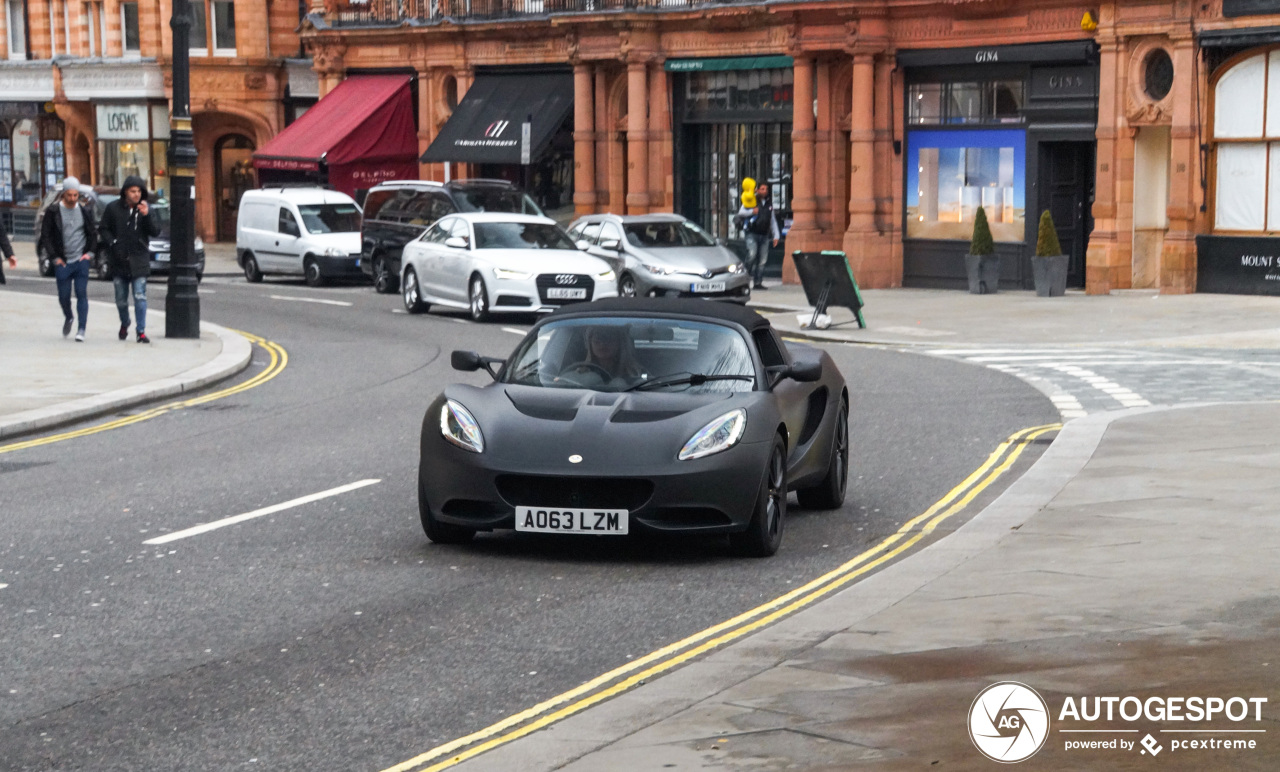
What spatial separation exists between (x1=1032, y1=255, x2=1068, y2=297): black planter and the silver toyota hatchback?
471 centimetres

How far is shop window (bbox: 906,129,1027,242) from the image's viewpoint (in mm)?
31781

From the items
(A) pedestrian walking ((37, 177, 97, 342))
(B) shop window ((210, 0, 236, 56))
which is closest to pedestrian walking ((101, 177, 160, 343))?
(A) pedestrian walking ((37, 177, 97, 342))

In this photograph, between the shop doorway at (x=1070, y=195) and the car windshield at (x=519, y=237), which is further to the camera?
the shop doorway at (x=1070, y=195)

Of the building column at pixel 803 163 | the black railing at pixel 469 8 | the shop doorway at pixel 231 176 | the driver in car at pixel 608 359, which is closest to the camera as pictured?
the driver in car at pixel 608 359

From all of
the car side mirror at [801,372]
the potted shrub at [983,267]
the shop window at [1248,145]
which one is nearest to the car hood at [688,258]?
the potted shrub at [983,267]

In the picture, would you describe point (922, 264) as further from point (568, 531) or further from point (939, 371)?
point (568, 531)

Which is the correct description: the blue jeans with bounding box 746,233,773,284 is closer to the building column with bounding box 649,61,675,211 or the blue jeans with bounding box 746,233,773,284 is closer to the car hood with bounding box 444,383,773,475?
the building column with bounding box 649,61,675,211

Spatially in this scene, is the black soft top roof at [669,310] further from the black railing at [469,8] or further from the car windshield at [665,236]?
the black railing at [469,8]

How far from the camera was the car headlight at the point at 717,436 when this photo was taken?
9.47 metres

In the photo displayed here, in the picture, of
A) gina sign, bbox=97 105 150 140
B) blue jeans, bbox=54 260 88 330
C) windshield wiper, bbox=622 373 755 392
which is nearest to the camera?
windshield wiper, bbox=622 373 755 392

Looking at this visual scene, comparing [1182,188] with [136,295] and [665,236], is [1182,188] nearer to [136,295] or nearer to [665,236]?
[665,236]

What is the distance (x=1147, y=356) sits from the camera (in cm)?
2120

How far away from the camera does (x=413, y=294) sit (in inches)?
1141

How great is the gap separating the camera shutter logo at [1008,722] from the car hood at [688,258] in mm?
21834
